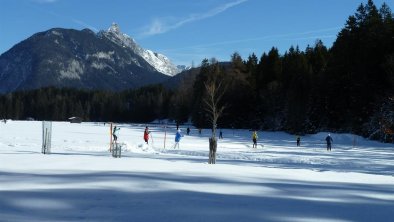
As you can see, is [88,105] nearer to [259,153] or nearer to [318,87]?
[318,87]

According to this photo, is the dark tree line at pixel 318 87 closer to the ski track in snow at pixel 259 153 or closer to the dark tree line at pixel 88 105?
the ski track in snow at pixel 259 153

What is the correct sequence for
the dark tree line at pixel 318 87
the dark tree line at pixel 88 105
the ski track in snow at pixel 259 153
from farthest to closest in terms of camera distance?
the dark tree line at pixel 88 105 < the dark tree line at pixel 318 87 < the ski track in snow at pixel 259 153

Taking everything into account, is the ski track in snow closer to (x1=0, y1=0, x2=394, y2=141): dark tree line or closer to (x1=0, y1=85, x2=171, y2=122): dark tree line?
(x1=0, y1=0, x2=394, y2=141): dark tree line

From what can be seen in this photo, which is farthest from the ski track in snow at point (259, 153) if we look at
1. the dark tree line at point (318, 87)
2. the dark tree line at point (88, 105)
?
the dark tree line at point (88, 105)

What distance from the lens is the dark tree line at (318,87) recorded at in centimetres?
5588

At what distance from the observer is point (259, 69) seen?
282ft

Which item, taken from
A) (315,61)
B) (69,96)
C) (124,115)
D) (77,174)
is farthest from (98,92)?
(77,174)

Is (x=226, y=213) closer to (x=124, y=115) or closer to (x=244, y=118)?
(x=244, y=118)

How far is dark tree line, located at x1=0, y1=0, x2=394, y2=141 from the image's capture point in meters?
55.9

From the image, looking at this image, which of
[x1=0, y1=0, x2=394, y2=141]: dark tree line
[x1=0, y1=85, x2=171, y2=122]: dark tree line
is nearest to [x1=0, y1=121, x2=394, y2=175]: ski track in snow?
[x1=0, y1=0, x2=394, y2=141]: dark tree line

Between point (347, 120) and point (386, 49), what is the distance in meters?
10.3

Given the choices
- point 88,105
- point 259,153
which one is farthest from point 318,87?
point 88,105

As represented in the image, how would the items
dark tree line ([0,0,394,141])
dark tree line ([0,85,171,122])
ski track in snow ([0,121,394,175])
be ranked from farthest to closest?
1. dark tree line ([0,85,171,122])
2. dark tree line ([0,0,394,141])
3. ski track in snow ([0,121,394,175])

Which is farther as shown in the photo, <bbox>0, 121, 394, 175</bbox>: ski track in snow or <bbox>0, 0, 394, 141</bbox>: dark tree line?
<bbox>0, 0, 394, 141</bbox>: dark tree line
